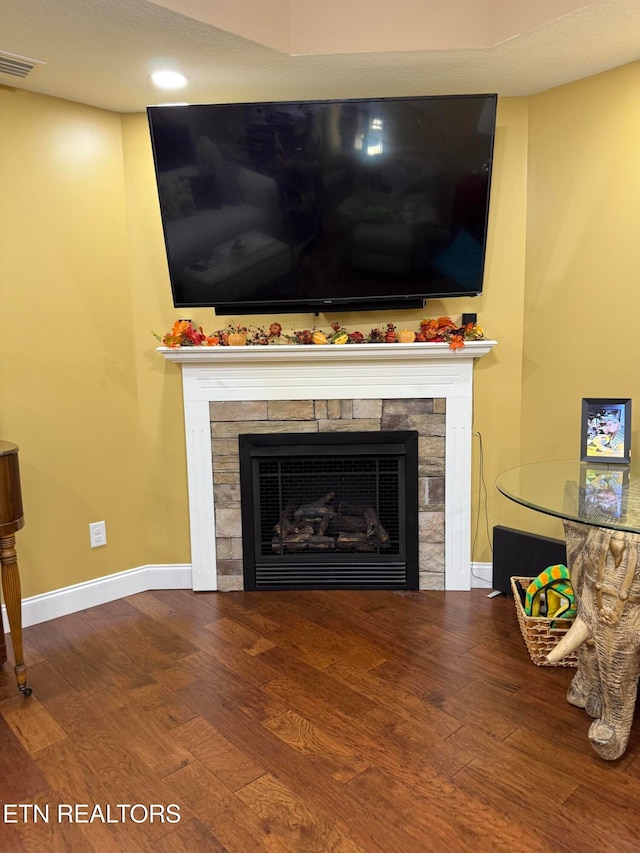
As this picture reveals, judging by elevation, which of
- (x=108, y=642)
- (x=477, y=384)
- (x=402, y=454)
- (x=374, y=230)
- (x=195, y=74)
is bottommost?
(x=108, y=642)

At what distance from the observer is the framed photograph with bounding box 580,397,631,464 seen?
252cm

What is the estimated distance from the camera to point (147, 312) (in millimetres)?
3146

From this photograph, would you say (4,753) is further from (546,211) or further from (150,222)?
(546,211)

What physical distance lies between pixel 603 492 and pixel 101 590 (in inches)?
92.0

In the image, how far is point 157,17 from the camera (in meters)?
2.09

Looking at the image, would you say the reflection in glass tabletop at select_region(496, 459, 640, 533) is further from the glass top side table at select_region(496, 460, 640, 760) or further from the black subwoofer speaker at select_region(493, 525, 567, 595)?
the black subwoofer speaker at select_region(493, 525, 567, 595)

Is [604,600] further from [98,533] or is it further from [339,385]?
[98,533]

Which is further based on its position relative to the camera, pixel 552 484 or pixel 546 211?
pixel 546 211

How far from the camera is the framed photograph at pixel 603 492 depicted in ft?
6.23

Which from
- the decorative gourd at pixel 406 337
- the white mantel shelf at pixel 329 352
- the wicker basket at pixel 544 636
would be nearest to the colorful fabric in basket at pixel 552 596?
the wicker basket at pixel 544 636

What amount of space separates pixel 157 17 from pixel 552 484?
2067mm

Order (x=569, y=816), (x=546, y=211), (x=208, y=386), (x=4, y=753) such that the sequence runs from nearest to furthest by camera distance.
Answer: (x=569, y=816)
(x=4, y=753)
(x=546, y=211)
(x=208, y=386)

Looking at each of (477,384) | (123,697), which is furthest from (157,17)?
(123,697)

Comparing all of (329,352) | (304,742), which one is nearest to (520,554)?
(329,352)
